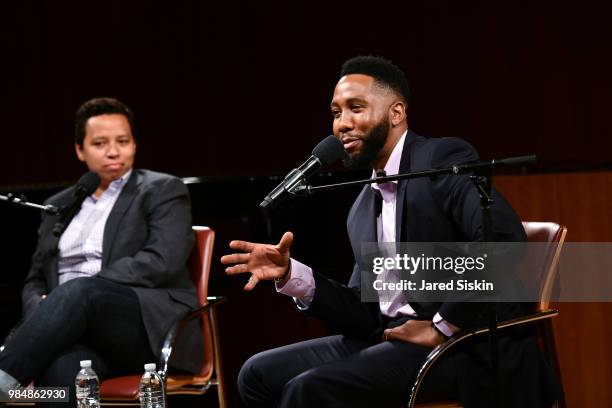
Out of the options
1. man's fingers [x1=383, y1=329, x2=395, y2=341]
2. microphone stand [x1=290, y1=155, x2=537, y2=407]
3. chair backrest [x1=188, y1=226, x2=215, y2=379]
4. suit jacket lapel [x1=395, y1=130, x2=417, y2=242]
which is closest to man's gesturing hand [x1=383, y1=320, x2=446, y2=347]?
man's fingers [x1=383, y1=329, x2=395, y2=341]

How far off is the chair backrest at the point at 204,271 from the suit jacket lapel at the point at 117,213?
0.96 ft

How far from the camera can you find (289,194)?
2.17 meters

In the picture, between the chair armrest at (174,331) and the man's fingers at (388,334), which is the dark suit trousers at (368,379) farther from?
the chair armrest at (174,331)

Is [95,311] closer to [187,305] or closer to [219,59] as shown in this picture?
[187,305]

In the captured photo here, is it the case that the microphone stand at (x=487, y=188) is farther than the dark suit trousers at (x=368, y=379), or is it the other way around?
the dark suit trousers at (x=368, y=379)

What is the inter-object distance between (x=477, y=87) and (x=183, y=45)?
2.02 metres

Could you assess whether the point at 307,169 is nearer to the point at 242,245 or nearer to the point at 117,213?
the point at 242,245

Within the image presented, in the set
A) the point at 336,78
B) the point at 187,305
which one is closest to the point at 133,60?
the point at 336,78

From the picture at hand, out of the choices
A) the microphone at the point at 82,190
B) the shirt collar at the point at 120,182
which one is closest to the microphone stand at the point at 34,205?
the microphone at the point at 82,190

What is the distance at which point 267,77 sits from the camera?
5906 mm

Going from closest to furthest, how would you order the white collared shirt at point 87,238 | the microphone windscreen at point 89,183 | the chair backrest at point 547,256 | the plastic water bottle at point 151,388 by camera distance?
1. the chair backrest at point 547,256
2. the plastic water bottle at point 151,388
3. the microphone windscreen at point 89,183
4. the white collared shirt at point 87,238

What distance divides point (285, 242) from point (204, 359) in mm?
1090

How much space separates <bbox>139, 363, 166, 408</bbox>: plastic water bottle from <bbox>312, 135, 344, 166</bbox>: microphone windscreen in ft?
3.42

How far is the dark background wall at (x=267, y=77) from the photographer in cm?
498
